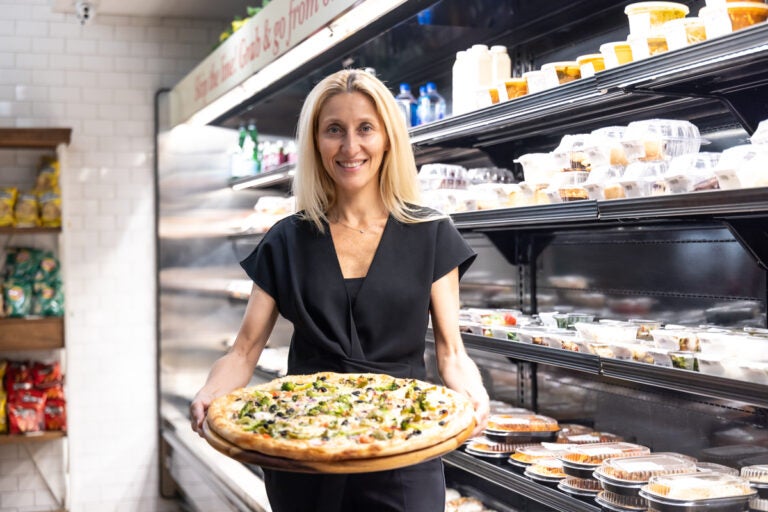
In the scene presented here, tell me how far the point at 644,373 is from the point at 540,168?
2.67 feet

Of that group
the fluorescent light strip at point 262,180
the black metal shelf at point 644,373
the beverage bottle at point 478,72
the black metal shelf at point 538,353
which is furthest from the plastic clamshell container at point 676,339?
the fluorescent light strip at point 262,180

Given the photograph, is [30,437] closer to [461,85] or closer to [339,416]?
[461,85]

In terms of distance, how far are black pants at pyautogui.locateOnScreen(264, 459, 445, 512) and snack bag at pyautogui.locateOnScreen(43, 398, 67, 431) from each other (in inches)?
165

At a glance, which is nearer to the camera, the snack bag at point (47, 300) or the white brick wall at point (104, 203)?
the snack bag at point (47, 300)

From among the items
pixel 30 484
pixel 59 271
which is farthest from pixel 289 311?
pixel 30 484

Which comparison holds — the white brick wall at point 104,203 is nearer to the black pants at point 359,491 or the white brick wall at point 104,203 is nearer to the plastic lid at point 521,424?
the plastic lid at point 521,424

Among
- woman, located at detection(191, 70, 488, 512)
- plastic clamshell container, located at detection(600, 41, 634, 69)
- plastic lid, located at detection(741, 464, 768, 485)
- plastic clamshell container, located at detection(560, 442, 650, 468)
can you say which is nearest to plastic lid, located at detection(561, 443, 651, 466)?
plastic clamshell container, located at detection(560, 442, 650, 468)

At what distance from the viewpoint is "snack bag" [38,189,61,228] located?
5.95 meters

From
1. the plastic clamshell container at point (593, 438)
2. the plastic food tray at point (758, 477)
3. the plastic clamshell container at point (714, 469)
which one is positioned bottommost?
the plastic clamshell container at point (593, 438)

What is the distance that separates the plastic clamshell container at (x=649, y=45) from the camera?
2.39 m

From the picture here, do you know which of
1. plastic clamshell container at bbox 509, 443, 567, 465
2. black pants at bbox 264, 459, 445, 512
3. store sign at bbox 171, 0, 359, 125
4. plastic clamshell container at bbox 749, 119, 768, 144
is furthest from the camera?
store sign at bbox 171, 0, 359, 125

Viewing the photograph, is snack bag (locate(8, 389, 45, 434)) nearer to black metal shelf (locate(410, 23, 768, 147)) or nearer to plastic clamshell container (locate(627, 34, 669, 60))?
black metal shelf (locate(410, 23, 768, 147))

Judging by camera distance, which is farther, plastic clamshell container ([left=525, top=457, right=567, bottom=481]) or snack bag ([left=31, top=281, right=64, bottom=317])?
snack bag ([left=31, top=281, right=64, bottom=317])

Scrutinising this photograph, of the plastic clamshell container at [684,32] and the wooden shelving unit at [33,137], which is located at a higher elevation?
the wooden shelving unit at [33,137]
